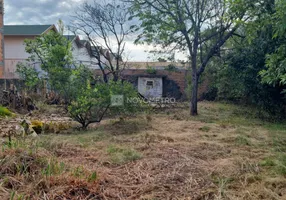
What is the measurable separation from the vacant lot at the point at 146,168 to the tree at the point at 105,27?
28.9ft

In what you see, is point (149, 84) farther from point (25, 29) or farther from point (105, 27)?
point (25, 29)

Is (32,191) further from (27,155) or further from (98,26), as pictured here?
(98,26)

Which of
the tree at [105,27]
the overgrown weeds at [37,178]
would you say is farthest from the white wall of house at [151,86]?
the overgrown weeds at [37,178]

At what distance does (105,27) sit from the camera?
13.2 m

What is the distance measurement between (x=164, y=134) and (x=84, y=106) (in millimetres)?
2205

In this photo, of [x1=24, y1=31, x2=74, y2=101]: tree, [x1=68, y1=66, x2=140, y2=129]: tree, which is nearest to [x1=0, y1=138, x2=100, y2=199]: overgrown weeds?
[x1=68, y1=66, x2=140, y2=129]: tree

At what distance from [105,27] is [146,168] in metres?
11.0

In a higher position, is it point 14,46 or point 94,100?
point 14,46

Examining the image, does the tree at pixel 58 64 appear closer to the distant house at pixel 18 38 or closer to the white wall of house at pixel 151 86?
the white wall of house at pixel 151 86

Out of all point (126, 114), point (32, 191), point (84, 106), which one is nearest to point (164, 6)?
point (126, 114)

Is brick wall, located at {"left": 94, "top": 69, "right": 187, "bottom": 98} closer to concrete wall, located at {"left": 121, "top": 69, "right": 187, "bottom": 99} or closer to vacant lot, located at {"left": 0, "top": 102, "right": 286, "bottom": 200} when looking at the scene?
concrete wall, located at {"left": 121, "top": 69, "right": 187, "bottom": 99}

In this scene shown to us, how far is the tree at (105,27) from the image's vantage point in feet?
42.0

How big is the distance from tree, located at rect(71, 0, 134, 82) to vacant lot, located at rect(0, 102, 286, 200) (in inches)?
347

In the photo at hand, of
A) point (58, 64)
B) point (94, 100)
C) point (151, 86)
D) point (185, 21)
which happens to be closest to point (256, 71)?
point (185, 21)
